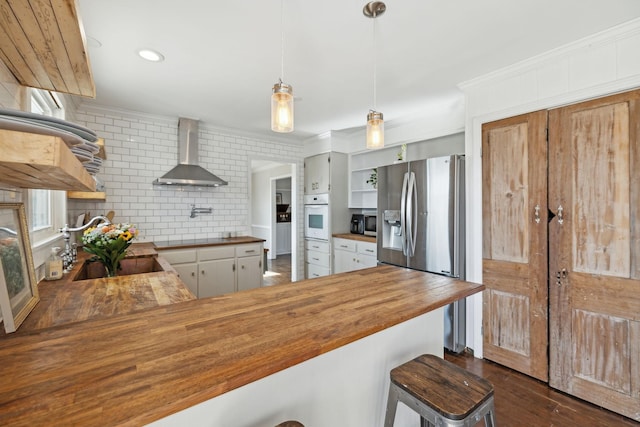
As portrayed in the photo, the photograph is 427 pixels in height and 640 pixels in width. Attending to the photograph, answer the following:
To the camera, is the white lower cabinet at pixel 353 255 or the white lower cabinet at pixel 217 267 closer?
the white lower cabinet at pixel 217 267

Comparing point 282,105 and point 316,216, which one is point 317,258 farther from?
point 282,105

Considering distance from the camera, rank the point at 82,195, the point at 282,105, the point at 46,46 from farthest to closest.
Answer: the point at 82,195, the point at 282,105, the point at 46,46

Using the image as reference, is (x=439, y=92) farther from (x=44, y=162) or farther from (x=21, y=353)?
(x=21, y=353)

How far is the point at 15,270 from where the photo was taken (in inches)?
41.5

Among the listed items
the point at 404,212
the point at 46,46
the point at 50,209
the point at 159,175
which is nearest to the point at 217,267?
the point at 159,175

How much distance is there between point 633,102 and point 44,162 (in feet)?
9.50

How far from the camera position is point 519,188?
91.9 inches

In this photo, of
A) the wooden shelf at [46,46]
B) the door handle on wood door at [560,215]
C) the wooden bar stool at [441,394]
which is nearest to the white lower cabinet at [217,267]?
the wooden shelf at [46,46]

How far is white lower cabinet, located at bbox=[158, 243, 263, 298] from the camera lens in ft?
11.0

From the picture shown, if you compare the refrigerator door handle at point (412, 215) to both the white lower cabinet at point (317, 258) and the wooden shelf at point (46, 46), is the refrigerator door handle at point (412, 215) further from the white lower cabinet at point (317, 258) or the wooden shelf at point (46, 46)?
the wooden shelf at point (46, 46)

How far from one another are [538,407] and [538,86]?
2.32m

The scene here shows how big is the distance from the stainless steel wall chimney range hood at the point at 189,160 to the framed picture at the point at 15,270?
2442mm

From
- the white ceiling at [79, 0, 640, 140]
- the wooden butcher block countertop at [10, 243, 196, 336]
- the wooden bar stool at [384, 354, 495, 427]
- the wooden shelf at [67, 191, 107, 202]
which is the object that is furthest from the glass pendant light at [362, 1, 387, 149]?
the wooden shelf at [67, 191, 107, 202]

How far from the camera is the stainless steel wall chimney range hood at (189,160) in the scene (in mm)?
3570
